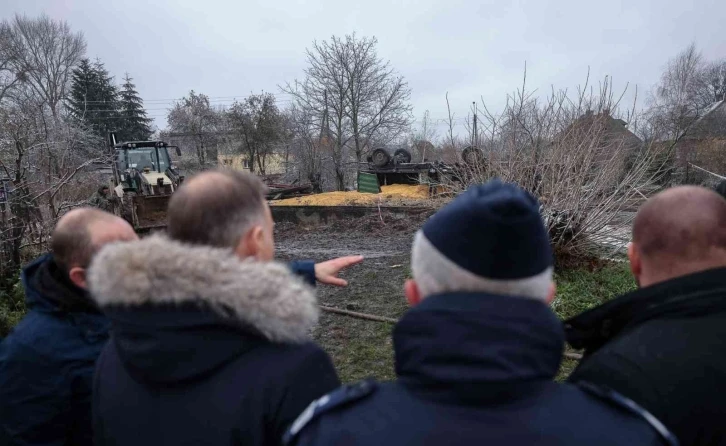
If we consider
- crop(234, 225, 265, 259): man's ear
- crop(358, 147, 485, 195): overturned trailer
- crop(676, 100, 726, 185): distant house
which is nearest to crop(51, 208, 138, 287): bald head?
crop(234, 225, 265, 259): man's ear

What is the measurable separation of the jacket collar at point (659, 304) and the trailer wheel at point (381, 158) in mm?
20068

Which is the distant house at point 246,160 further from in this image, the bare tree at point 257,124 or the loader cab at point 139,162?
the loader cab at point 139,162

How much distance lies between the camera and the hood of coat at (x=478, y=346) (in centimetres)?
91

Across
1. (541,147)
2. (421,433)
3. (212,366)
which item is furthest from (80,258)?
(541,147)

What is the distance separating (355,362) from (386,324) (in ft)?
3.36

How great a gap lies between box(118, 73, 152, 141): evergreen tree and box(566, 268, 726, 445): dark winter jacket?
44722 millimetres

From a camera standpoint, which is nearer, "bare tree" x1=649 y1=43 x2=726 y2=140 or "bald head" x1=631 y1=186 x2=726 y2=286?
"bald head" x1=631 y1=186 x2=726 y2=286

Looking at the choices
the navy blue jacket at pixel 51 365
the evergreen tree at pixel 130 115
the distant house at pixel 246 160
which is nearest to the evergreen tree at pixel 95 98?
the evergreen tree at pixel 130 115

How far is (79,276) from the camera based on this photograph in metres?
1.64

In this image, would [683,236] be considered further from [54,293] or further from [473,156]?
[473,156]

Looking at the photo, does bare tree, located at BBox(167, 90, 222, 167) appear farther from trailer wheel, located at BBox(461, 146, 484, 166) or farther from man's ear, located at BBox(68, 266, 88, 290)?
man's ear, located at BBox(68, 266, 88, 290)

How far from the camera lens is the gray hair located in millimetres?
1004

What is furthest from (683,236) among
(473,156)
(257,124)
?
(257,124)

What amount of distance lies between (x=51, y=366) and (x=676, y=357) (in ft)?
6.05
